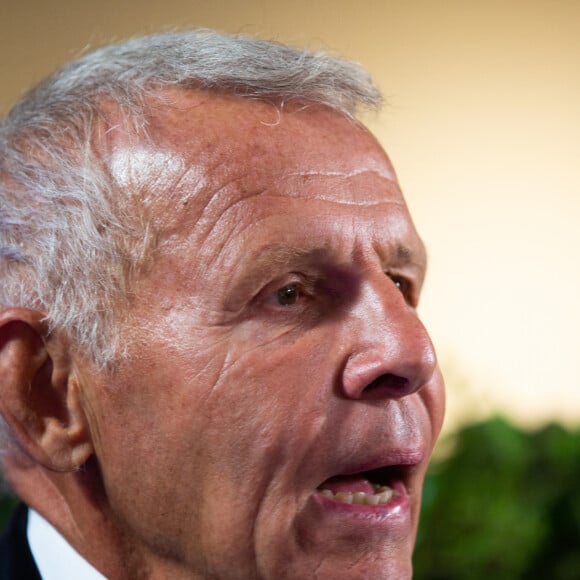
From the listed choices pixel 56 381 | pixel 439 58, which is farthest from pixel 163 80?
pixel 439 58

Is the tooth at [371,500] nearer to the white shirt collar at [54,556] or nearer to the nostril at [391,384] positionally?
the nostril at [391,384]

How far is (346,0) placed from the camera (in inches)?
136

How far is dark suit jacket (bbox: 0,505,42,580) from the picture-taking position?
5.60 ft

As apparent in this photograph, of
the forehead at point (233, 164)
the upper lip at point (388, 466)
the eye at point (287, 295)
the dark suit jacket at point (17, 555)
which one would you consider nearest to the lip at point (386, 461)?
the upper lip at point (388, 466)

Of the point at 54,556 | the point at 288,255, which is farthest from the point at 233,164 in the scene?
the point at 54,556

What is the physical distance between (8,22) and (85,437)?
220cm

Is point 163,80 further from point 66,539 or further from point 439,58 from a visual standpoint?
point 439,58

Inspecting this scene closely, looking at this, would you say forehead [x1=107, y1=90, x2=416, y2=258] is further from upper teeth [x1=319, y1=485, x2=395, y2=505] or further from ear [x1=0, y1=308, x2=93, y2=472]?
upper teeth [x1=319, y1=485, x2=395, y2=505]

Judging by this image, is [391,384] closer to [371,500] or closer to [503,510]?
[371,500]

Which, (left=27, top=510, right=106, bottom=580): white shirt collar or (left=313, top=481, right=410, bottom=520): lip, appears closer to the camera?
(left=313, top=481, right=410, bottom=520): lip

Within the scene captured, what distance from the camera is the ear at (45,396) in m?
1.61

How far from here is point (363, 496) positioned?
1.57 metres

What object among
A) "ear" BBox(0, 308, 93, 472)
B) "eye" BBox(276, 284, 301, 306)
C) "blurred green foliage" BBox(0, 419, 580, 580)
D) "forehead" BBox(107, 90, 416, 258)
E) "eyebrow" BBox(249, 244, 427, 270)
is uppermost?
"forehead" BBox(107, 90, 416, 258)

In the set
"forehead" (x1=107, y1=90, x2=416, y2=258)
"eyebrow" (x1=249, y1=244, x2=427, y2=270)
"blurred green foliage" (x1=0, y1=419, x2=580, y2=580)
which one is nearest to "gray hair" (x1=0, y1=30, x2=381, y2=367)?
"forehead" (x1=107, y1=90, x2=416, y2=258)
